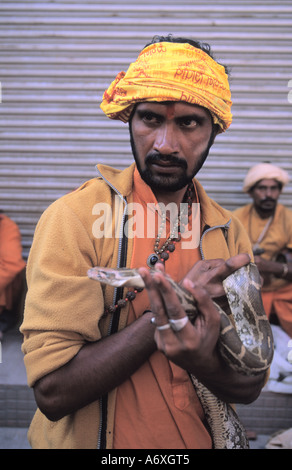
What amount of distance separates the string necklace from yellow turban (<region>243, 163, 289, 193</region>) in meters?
3.02

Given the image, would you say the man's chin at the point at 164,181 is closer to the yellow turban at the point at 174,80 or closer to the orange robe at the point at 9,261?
the yellow turban at the point at 174,80

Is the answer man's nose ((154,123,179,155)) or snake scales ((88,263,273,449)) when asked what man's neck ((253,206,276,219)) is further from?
man's nose ((154,123,179,155))

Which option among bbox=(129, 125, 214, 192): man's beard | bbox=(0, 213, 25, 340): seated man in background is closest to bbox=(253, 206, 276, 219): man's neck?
bbox=(0, 213, 25, 340): seated man in background

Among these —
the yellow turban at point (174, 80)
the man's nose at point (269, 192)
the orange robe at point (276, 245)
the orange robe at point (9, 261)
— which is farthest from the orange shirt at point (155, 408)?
the man's nose at point (269, 192)

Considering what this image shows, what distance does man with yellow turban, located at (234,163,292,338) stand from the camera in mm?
4645

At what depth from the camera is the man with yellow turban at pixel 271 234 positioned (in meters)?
4.64

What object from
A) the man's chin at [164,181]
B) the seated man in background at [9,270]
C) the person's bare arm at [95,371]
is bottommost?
the seated man in background at [9,270]

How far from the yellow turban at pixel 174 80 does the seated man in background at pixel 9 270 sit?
10.2 feet

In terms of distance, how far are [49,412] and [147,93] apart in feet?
4.06

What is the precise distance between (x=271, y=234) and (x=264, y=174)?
791 millimetres

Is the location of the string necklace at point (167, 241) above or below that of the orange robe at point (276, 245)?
above
